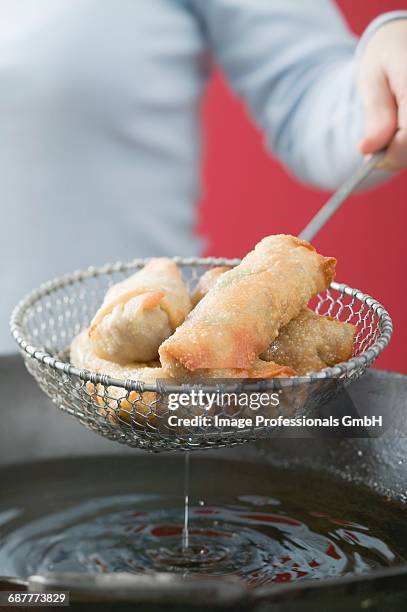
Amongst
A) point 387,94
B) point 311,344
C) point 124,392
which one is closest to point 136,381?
point 124,392

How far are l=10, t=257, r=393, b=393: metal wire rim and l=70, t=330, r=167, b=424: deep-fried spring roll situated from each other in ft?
0.06

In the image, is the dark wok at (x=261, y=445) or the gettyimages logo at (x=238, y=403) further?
the dark wok at (x=261, y=445)

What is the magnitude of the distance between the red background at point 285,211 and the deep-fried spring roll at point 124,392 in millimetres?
1182

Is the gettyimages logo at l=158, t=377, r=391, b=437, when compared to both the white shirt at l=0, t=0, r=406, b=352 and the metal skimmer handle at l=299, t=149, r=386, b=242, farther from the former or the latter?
the white shirt at l=0, t=0, r=406, b=352

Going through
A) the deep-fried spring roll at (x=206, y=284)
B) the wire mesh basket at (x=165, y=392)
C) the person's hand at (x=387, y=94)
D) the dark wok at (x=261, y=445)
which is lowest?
the dark wok at (x=261, y=445)

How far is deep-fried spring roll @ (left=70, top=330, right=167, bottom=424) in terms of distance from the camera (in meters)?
0.65

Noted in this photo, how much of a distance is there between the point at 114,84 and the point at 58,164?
129mm

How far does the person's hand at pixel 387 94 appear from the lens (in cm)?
88

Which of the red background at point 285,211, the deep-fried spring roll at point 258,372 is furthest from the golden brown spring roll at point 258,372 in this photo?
the red background at point 285,211

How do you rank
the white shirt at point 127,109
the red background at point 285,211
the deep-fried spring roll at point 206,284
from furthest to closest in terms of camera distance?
the red background at point 285,211, the white shirt at point 127,109, the deep-fried spring roll at point 206,284

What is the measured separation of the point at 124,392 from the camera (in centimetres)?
65

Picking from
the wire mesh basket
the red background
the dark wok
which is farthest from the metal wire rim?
the red background

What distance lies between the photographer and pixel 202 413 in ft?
2.11

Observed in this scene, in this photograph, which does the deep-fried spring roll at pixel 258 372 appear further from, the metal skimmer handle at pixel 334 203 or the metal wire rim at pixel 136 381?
the metal skimmer handle at pixel 334 203
